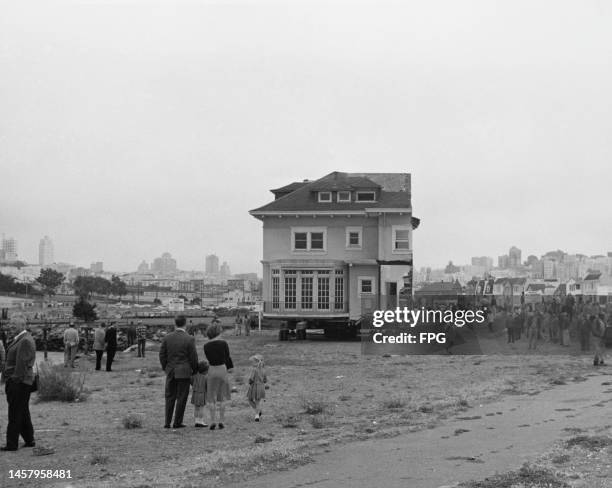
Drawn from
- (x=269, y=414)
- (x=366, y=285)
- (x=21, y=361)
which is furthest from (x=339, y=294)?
(x=21, y=361)

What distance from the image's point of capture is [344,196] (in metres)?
48.7

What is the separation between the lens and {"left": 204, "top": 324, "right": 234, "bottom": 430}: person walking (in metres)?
13.8

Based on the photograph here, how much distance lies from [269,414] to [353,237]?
1273 inches

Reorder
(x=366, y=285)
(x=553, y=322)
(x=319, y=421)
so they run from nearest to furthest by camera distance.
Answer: (x=319, y=421) → (x=553, y=322) → (x=366, y=285)

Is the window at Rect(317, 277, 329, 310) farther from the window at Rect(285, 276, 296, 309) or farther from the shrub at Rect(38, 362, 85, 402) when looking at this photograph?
the shrub at Rect(38, 362, 85, 402)

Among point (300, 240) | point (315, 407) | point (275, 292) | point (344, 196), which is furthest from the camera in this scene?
point (344, 196)

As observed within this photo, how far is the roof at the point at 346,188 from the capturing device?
47.6m

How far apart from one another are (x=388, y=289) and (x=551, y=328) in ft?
53.0

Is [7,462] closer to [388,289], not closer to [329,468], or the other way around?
[329,468]

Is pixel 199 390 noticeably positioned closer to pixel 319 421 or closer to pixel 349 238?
pixel 319 421

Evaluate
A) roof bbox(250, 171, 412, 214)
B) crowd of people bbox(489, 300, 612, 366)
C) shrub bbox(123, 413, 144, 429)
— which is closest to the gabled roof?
roof bbox(250, 171, 412, 214)

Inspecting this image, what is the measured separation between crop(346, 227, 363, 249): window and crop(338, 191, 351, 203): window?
1825mm

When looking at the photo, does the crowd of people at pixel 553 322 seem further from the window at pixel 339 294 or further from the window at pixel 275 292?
the window at pixel 275 292

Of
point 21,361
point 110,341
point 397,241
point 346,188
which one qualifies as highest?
point 346,188
